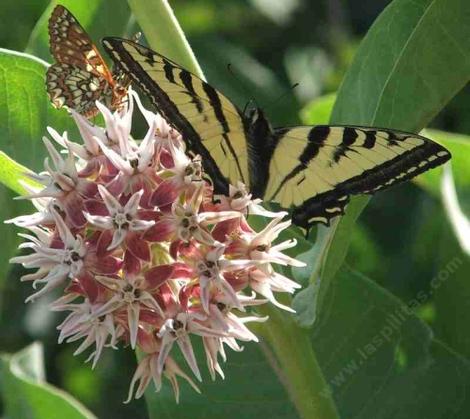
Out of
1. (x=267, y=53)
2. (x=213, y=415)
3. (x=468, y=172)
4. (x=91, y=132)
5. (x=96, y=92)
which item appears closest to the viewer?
(x=91, y=132)

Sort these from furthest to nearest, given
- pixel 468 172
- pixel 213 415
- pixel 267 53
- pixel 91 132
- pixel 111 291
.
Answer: pixel 267 53 → pixel 468 172 → pixel 213 415 → pixel 91 132 → pixel 111 291

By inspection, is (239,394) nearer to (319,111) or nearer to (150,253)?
(150,253)

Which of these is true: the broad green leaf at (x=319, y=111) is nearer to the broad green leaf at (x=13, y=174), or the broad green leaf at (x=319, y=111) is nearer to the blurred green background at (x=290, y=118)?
the blurred green background at (x=290, y=118)

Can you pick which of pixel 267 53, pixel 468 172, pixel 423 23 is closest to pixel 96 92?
pixel 423 23

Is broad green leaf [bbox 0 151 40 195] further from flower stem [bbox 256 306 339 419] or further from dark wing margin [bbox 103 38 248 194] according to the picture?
flower stem [bbox 256 306 339 419]

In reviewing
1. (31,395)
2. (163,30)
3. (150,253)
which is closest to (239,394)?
(31,395)

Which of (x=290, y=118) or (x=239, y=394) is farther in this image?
(x=290, y=118)

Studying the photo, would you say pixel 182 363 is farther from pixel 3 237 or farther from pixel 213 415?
pixel 3 237
